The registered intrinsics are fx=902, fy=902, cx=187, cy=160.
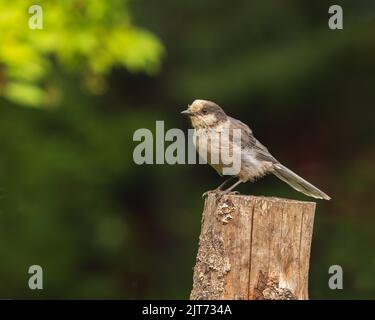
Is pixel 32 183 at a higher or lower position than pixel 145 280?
higher

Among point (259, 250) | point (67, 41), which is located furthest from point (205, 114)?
point (67, 41)

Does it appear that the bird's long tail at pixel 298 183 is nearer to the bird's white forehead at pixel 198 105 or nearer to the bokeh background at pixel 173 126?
the bird's white forehead at pixel 198 105

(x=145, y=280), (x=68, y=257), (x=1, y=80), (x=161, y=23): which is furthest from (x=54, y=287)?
(x=1, y=80)

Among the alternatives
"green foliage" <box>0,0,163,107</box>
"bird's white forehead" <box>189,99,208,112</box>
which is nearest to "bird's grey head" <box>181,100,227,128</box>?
→ "bird's white forehead" <box>189,99,208,112</box>

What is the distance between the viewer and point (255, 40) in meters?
13.5

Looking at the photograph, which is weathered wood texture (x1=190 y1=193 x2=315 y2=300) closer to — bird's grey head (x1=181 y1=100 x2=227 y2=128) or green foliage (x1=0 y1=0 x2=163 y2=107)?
bird's grey head (x1=181 y1=100 x2=227 y2=128)

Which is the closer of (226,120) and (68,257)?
(226,120)

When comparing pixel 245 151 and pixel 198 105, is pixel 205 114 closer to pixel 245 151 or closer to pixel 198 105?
pixel 198 105

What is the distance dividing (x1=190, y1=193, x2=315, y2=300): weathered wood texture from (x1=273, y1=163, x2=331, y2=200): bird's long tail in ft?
3.98

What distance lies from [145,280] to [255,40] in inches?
163

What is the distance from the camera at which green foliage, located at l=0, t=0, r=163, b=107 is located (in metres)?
8.12

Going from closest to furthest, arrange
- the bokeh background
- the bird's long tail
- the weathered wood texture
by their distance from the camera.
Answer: the weathered wood texture
the bird's long tail
the bokeh background

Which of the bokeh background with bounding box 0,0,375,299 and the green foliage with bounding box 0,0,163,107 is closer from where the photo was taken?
the green foliage with bounding box 0,0,163,107
